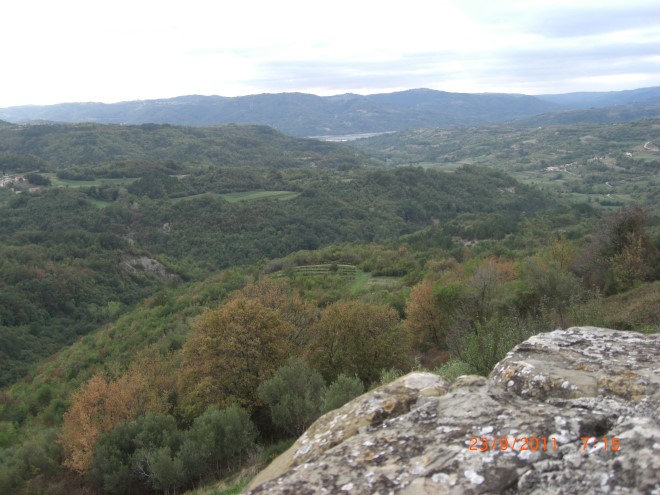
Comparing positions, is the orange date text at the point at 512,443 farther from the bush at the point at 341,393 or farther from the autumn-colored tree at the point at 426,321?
the autumn-colored tree at the point at 426,321

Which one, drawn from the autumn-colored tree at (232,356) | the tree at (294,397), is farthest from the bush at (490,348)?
the autumn-colored tree at (232,356)

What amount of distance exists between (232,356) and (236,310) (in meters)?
2.78

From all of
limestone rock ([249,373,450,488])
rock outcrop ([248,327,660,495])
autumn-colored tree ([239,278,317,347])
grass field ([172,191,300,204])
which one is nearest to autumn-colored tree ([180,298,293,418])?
autumn-colored tree ([239,278,317,347])

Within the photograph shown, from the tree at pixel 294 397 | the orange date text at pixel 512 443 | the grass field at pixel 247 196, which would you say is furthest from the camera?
the grass field at pixel 247 196

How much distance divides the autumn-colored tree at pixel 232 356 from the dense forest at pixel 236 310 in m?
0.11

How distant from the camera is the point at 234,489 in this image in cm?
1377

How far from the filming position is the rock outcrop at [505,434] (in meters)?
5.58

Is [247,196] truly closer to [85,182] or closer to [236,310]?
[85,182]

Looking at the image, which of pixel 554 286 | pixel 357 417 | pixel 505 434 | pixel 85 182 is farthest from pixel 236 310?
pixel 85 182

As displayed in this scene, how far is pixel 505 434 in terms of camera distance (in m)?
6.50

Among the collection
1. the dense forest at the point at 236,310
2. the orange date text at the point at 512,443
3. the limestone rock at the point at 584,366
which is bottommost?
the dense forest at the point at 236,310

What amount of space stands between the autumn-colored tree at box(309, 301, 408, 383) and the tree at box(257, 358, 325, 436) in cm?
472

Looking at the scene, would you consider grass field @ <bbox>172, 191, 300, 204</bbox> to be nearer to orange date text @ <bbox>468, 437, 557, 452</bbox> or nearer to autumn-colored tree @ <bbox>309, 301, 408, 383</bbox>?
autumn-colored tree @ <bbox>309, 301, 408, 383</bbox>

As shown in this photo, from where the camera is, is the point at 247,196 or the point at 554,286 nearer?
the point at 554,286
